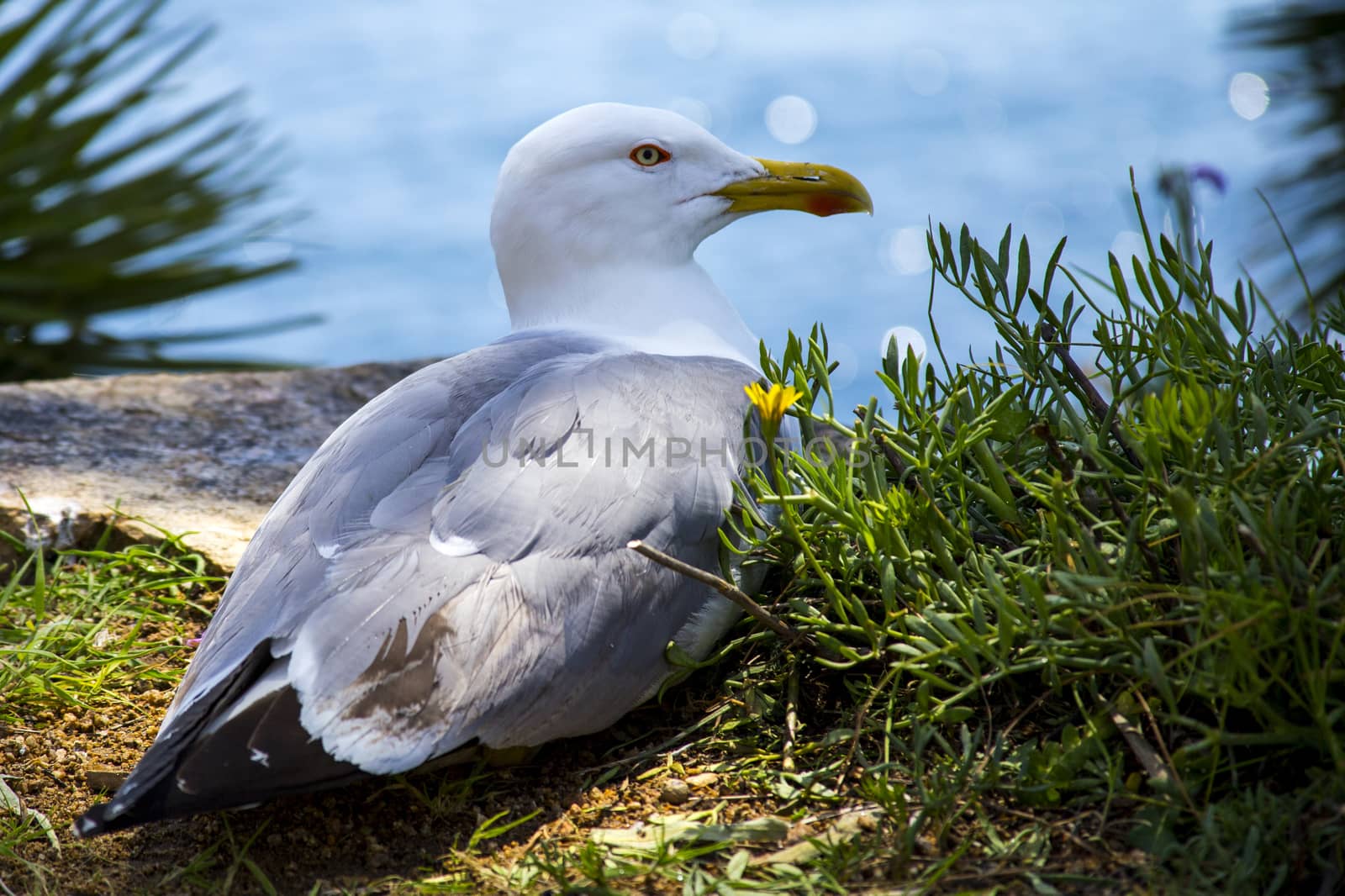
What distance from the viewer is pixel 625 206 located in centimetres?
272

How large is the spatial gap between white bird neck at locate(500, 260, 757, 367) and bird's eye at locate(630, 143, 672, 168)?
0.69 feet

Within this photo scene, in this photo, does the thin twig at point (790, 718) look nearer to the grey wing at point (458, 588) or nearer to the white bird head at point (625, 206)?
the grey wing at point (458, 588)

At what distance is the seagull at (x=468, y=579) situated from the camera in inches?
63.6

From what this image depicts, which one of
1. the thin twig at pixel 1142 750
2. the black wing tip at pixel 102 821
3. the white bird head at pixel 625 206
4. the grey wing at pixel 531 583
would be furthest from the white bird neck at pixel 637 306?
the black wing tip at pixel 102 821

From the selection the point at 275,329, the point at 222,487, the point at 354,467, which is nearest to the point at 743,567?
the point at 354,467

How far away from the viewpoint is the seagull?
1.62 m

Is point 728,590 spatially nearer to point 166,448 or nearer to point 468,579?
point 468,579

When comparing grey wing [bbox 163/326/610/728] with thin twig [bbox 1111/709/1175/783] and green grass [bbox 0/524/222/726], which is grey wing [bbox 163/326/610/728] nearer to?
green grass [bbox 0/524/222/726]

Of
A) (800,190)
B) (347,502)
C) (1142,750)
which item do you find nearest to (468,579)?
(347,502)

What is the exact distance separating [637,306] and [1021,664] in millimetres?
1240

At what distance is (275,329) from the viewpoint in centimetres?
483

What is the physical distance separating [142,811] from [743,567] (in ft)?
3.03

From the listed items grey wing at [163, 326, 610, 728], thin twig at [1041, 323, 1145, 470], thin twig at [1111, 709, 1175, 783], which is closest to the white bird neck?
grey wing at [163, 326, 610, 728]

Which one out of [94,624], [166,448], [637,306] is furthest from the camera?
A: [166,448]
